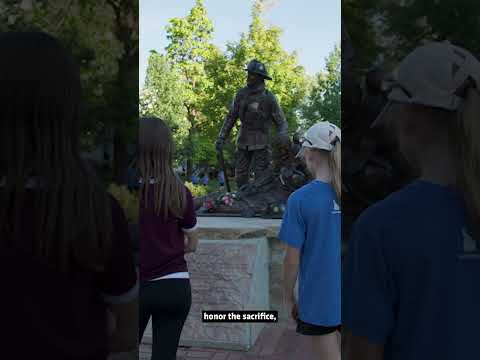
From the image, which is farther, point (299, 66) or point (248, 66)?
point (248, 66)

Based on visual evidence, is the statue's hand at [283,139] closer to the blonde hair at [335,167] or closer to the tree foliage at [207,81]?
the tree foliage at [207,81]

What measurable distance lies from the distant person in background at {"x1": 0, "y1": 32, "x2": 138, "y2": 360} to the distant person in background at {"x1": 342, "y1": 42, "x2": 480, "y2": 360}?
2.16 feet

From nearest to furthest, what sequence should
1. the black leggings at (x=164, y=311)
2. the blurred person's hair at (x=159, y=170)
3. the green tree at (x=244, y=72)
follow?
the black leggings at (x=164, y=311), the blurred person's hair at (x=159, y=170), the green tree at (x=244, y=72)

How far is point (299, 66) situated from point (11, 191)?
3.69 metres

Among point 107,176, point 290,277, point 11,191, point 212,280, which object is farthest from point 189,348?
point 11,191

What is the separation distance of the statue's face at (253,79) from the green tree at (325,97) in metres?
0.57

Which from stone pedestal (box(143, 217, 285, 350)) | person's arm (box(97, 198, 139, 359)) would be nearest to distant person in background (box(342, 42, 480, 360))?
person's arm (box(97, 198, 139, 359))

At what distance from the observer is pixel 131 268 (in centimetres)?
138

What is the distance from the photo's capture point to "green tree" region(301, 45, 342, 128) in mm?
4793

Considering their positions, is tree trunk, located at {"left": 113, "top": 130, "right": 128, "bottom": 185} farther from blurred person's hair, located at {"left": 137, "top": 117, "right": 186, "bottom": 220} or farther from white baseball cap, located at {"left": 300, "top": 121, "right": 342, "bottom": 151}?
white baseball cap, located at {"left": 300, "top": 121, "right": 342, "bottom": 151}

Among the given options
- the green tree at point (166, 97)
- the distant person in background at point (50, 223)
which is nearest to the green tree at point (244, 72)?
the green tree at point (166, 97)

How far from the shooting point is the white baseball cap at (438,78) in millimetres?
1254

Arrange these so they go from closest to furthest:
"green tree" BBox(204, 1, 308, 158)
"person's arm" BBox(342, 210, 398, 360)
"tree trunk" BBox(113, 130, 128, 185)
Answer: "person's arm" BBox(342, 210, 398, 360), "tree trunk" BBox(113, 130, 128, 185), "green tree" BBox(204, 1, 308, 158)

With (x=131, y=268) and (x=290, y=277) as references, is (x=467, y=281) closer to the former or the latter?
(x=131, y=268)
